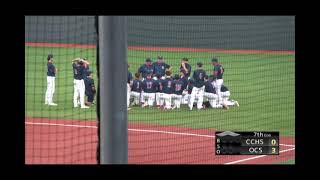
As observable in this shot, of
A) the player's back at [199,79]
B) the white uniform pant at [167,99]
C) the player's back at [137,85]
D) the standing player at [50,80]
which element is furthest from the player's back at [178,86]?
the standing player at [50,80]

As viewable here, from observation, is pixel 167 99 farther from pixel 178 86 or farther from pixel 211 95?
pixel 211 95

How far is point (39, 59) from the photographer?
729 inches

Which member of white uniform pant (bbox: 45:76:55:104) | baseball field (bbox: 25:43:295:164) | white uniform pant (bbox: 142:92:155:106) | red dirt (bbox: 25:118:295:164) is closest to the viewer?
red dirt (bbox: 25:118:295:164)

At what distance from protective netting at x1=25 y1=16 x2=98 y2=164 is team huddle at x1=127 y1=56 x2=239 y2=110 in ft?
4.68

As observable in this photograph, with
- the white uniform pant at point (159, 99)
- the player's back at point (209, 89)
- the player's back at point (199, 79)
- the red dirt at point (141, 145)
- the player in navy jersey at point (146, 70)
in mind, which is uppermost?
the player in navy jersey at point (146, 70)

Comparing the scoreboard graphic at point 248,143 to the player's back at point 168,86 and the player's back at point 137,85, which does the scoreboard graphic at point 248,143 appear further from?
the player's back at point 137,85

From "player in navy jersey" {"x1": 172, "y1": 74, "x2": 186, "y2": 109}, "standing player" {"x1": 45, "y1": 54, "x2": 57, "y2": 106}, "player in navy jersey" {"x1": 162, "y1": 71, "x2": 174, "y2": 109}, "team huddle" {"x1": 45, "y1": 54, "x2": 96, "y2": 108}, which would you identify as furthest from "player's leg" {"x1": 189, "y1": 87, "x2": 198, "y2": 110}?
"standing player" {"x1": 45, "y1": 54, "x2": 57, "y2": 106}

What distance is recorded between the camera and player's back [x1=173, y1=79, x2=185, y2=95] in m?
15.0

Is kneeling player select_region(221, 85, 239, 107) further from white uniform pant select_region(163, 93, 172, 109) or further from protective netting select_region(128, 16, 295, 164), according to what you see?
white uniform pant select_region(163, 93, 172, 109)

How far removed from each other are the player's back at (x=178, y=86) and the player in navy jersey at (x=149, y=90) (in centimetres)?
61

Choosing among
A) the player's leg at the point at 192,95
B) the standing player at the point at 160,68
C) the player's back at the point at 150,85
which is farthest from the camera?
the standing player at the point at 160,68

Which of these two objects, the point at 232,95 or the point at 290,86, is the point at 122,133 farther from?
the point at 290,86

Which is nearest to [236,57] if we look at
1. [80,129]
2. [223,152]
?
[80,129]

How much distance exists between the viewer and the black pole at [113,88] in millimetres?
2213
